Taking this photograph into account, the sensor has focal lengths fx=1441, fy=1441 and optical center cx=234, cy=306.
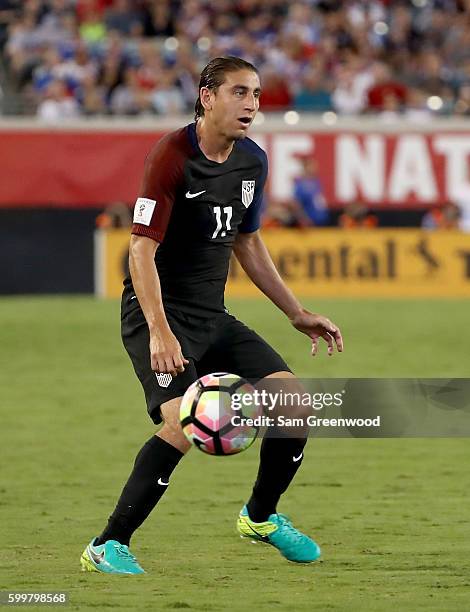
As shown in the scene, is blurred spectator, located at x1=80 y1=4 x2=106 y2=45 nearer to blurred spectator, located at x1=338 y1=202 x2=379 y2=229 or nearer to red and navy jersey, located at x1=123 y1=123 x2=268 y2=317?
blurred spectator, located at x1=338 y1=202 x2=379 y2=229

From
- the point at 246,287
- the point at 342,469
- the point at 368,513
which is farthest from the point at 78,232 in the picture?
the point at 368,513

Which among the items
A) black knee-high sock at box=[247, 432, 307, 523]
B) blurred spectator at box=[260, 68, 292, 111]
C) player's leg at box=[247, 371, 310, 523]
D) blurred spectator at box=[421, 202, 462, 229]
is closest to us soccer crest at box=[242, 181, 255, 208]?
player's leg at box=[247, 371, 310, 523]

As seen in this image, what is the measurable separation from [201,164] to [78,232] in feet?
50.8

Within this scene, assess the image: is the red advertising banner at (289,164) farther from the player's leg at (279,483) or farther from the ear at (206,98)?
the ear at (206,98)

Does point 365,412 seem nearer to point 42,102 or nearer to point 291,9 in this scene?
point 42,102

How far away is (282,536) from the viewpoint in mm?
6168

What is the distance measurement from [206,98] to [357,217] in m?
15.9

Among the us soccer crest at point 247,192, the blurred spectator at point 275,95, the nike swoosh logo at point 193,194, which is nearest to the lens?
the nike swoosh logo at point 193,194

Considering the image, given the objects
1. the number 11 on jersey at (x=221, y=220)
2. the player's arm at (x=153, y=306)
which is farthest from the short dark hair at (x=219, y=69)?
the player's arm at (x=153, y=306)

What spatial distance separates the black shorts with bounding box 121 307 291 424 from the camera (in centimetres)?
578

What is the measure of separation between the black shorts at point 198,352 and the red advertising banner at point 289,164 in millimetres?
15492

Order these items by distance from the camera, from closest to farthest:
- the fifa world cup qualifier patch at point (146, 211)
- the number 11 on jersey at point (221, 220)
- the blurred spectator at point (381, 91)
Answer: the fifa world cup qualifier patch at point (146, 211), the number 11 on jersey at point (221, 220), the blurred spectator at point (381, 91)

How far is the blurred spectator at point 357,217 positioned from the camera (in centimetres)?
2145

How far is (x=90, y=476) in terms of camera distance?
8.32 meters
